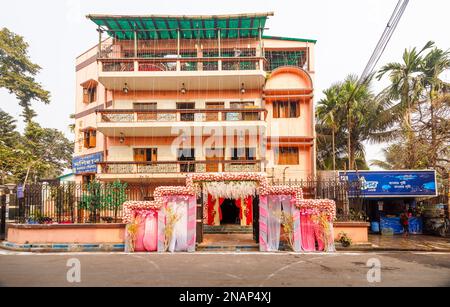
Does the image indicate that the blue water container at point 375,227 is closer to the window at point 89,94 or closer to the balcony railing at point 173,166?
the balcony railing at point 173,166

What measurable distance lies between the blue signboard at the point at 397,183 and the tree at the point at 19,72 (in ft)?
83.9

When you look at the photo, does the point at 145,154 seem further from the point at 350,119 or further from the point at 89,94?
the point at 350,119

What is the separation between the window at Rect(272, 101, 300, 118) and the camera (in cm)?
2111

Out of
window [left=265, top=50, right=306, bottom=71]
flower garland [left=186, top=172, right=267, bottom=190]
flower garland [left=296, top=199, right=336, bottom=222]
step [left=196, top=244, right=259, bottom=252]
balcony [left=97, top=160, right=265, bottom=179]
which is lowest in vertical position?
step [left=196, top=244, right=259, bottom=252]

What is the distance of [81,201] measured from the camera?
1502cm

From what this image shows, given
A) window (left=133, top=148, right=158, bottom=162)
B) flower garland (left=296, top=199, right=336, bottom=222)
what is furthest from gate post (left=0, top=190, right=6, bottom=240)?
flower garland (left=296, top=199, right=336, bottom=222)

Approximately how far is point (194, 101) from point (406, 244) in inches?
550

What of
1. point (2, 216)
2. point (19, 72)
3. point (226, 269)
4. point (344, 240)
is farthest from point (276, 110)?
point (19, 72)

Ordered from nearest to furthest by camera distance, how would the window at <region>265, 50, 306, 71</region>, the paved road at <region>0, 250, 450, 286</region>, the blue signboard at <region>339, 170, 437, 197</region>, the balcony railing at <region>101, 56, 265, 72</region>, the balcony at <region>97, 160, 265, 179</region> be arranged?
the paved road at <region>0, 250, 450, 286</region> < the blue signboard at <region>339, 170, 437, 197</region> < the balcony at <region>97, 160, 265, 179</region> < the balcony railing at <region>101, 56, 265, 72</region> < the window at <region>265, 50, 306, 71</region>

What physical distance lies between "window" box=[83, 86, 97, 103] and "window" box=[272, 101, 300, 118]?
12152 mm

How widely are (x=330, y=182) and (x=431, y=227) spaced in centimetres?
720

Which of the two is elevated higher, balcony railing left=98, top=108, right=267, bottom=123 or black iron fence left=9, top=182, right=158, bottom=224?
balcony railing left=98, top=108, right=267, bottom=123

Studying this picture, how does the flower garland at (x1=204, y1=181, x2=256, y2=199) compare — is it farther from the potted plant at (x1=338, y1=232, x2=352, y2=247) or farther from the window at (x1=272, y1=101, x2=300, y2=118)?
the window at (x1=272, y1=101, x2=300, y2=118)
